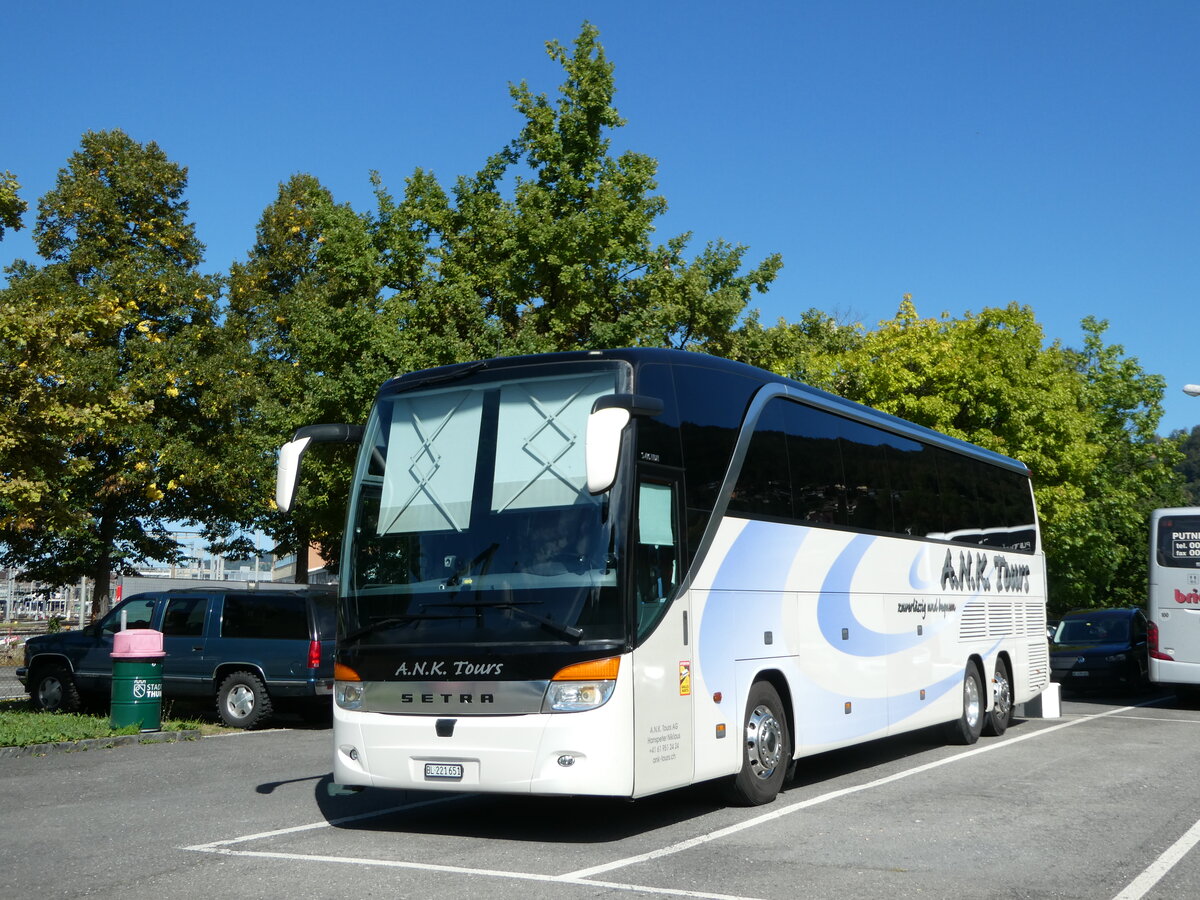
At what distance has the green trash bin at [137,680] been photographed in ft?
52.0

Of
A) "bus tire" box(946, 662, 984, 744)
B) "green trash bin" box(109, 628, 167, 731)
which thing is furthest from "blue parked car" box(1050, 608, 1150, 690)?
"green trash bin" box(109, 628, 167, 731)

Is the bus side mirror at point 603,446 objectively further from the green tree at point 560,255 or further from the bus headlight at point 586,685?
the green tree at point 560,255

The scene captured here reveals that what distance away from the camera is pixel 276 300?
3953 centimetres

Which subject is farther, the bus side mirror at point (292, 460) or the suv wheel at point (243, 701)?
the suv wheel at point (243, 701)

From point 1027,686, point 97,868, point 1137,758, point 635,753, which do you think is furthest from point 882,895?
point 1027,686

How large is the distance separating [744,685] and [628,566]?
2.07m

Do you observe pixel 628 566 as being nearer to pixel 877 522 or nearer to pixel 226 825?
pixel 226 825

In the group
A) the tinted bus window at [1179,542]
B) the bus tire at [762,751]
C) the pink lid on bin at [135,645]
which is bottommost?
the bus tire at [762,751]

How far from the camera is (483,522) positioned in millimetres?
9047

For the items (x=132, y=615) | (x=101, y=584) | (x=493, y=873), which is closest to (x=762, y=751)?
(x=493, y=873)

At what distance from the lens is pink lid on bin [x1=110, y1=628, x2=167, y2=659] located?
16031 mm

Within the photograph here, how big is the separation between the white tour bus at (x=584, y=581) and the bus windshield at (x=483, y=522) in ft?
0.05

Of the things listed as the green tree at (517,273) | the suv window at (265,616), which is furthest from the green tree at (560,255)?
the suv window at (265,616)

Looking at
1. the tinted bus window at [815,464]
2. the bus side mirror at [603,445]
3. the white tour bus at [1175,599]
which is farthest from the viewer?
the white tour bus at [1175,599]
